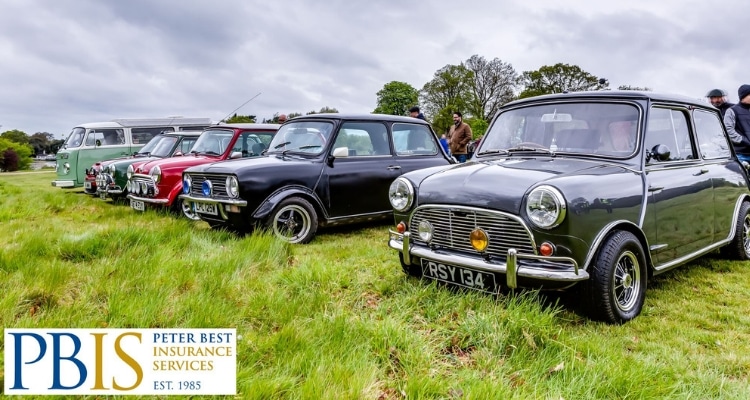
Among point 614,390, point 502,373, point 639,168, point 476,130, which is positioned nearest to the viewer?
point 614,390

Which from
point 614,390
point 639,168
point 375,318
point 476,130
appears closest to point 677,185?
point 639,168

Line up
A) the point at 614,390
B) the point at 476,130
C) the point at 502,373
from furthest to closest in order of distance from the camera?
1. the point at 476,130
2. the point at 502,373
3. the point at 614,390

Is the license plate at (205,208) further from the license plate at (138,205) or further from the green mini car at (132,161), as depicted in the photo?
the green mini car at (132,161)

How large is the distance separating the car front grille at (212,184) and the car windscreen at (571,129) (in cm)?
321

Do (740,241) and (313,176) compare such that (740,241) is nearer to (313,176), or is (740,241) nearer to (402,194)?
(402,194)

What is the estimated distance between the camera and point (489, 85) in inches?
1838

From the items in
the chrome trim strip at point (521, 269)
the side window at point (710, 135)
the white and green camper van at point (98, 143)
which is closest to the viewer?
the chrome trim strip at point (521, 269)

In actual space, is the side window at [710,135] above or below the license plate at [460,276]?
above

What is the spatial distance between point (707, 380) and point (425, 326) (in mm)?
1534

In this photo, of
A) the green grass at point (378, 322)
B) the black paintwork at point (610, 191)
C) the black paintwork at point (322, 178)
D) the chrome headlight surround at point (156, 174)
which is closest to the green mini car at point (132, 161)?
the chrome headlight surround at point (156, 174)

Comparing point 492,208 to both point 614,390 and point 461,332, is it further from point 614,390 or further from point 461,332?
point 614,390

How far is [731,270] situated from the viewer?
15.6 ft

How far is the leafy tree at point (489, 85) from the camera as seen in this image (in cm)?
4578

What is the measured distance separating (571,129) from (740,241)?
2490 mm
